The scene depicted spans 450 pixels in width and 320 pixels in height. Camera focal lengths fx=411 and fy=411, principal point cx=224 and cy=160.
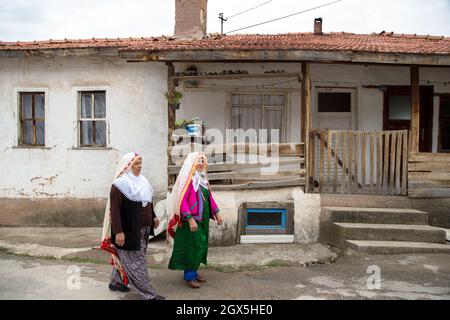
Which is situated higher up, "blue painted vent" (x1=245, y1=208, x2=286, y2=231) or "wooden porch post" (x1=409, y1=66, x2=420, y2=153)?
"wooden porch post" (x1=409, y1=66, x2=420, y2=153)

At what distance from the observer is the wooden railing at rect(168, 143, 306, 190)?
7.66m

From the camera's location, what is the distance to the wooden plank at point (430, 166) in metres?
7.96

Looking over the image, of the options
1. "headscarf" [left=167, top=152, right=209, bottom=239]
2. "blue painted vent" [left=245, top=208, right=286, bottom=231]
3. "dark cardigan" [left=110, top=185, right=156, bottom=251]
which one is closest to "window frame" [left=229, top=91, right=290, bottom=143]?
"blue painted vent" [left=245, top=208, right=286, bottom=231]

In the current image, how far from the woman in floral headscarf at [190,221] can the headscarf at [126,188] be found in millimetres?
441

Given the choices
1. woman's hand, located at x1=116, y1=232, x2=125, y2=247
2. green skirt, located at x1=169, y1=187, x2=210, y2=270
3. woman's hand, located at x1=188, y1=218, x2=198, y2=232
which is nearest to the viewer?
woman's hand, located at x1=116, y1=232, x2=125, y2=247

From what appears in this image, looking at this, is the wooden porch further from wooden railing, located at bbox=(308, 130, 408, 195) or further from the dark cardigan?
the dark cardigan

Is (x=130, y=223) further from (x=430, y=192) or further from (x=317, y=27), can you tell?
(x=317, y=27)

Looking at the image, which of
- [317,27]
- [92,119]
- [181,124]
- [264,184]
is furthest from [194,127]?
[317,27]

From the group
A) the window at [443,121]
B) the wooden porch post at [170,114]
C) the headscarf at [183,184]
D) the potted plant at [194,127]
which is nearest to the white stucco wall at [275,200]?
the wooden porch post at [170,114]

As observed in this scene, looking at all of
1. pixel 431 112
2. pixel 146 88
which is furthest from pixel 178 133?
pixel 431 112

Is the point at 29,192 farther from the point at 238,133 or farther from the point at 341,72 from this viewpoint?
the point at 341,72

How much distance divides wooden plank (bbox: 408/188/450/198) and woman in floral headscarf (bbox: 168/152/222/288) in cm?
465

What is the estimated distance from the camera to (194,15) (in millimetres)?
9992

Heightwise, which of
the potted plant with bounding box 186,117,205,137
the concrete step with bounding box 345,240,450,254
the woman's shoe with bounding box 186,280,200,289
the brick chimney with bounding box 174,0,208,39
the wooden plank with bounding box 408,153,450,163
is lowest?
the woman's shoe with bounding box 186,280,200,289
